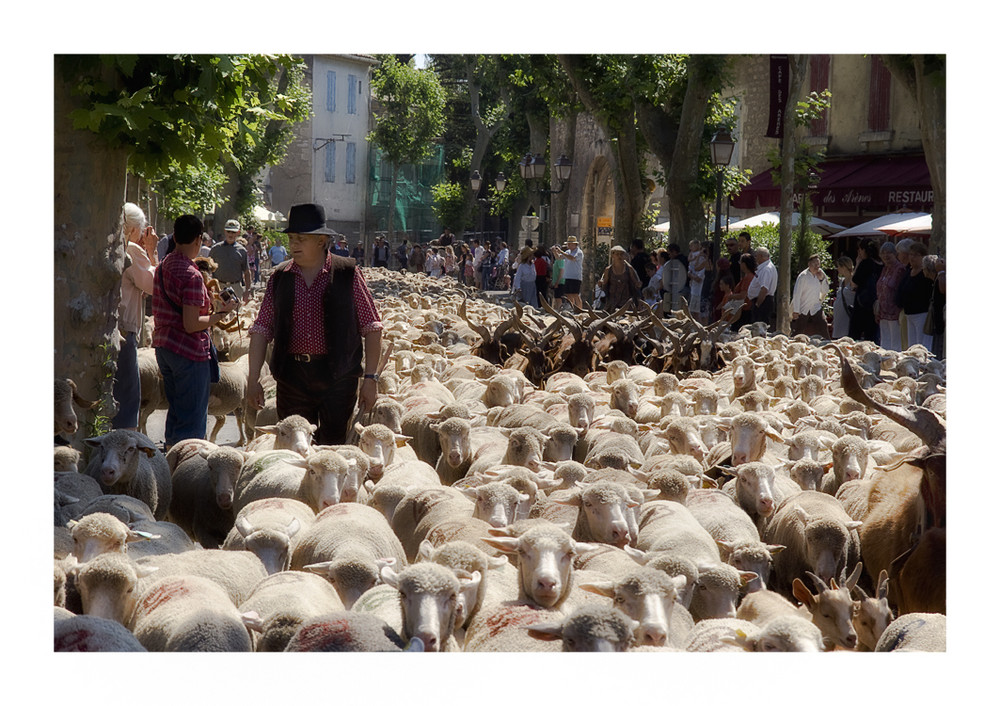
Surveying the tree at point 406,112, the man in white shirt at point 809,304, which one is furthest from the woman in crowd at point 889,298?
the tree at point 406,112

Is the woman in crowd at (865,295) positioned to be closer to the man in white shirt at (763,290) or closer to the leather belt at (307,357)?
the man in white shirt at (763,290)

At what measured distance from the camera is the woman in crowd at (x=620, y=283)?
16.6 metres

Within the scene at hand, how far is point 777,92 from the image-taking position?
2481 centimetres

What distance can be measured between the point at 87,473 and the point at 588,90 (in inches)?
576

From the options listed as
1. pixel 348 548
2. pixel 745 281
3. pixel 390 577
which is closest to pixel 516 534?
pixel 348 548

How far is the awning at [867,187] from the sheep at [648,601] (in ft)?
64.2

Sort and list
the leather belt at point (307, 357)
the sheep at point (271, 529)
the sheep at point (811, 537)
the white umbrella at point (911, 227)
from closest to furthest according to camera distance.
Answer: the sheep at point (271, 529) → the sheep at point (811, 537) → the leather belt at point (307, 357) → the white umbrella at point (911, 227)

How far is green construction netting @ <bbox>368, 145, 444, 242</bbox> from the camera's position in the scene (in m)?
53.6

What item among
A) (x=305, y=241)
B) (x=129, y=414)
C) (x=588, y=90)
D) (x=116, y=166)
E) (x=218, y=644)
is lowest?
(x=218, y=644)

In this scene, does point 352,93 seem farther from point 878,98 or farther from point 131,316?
point 131,316

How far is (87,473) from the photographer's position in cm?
592

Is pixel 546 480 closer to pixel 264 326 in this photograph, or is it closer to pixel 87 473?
pixel 264 326

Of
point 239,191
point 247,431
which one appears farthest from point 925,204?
point 239,191

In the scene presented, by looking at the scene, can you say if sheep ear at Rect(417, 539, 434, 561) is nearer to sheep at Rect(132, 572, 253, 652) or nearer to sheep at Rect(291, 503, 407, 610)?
sheep at Rect(291, 503, 407, 610)
